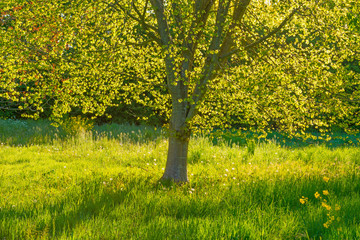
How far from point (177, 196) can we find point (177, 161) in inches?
46.9

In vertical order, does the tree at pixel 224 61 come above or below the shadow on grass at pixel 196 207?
above

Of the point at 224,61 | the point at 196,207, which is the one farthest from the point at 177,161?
the point at 224,61

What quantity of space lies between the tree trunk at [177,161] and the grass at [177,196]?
0.26 m

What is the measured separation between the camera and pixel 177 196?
563 cm

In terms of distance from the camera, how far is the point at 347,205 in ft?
16.8

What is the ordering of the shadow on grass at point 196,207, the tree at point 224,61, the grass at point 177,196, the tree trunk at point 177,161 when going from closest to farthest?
the grass at point 177,196 < the shadow on grass at point 196,207 < the tree at point 224,61 < the tree trunk at point 177,161

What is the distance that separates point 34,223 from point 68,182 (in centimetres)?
236

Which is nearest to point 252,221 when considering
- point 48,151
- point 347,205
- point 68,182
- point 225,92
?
point 347,205

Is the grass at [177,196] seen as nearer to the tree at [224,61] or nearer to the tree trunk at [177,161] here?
the tree trunk at [177,161]

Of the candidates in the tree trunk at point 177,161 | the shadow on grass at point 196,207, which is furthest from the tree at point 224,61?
the shadow on grass at point 196,207

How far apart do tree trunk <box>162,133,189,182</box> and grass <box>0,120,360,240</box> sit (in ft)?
0.85

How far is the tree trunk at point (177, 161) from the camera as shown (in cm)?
670

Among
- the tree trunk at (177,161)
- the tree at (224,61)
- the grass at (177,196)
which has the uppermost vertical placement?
the tree at (224,61)

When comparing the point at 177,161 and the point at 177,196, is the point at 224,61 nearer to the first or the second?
the point at 177,161
